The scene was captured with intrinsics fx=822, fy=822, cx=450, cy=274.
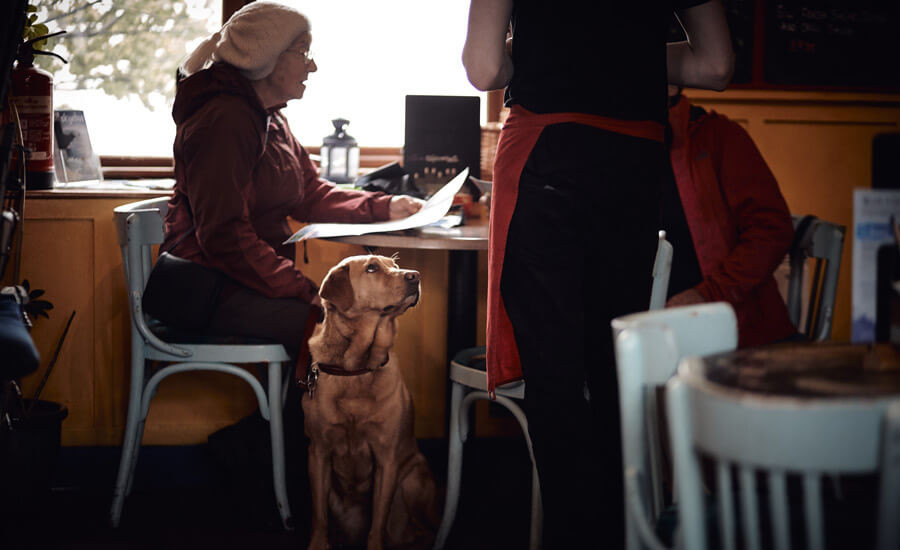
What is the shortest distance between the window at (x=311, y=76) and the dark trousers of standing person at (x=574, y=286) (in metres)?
1.78

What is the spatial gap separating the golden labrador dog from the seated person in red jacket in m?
0.74

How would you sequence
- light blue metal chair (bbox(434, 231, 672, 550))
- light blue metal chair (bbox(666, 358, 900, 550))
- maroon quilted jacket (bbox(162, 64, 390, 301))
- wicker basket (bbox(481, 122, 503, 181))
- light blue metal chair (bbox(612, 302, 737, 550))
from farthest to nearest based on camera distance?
wicker basket (bbox(481, 122, 503, 181)), maroon quilted jacket (bbox(162, 64, 390, 301)), light blue metal chair (bbox(434, 231, 672, 550)), light blue metal chair (bbox(612, 302, 737, 550)), light blue metal chair (bbox(666, 358, 900, 550))

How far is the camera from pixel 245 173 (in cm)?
216

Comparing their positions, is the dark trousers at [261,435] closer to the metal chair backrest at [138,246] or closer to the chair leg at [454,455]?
the metal chair backrest at [138,246]

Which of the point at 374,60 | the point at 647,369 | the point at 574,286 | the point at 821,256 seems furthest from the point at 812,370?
the point at 374,60

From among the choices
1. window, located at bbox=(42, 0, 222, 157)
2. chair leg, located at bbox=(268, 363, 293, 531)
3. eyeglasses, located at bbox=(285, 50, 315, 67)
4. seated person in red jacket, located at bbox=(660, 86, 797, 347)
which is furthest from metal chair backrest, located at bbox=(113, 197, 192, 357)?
seated person in red jacket, located at bbox=(660, 86, 797, 347)

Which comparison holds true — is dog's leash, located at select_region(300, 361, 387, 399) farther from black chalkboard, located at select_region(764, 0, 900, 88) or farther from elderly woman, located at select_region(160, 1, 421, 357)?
black chalkboard, located at select_region(764, 0, 900, 88)

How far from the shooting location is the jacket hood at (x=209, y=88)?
7.17 feet

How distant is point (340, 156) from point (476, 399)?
45.4 inches

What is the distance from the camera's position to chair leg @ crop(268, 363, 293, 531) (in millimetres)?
2219

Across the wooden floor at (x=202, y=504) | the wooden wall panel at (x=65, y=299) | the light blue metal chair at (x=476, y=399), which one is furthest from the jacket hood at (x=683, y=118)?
the wooden wall panel at (x=65, y=299)

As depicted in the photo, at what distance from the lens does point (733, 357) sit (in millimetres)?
903

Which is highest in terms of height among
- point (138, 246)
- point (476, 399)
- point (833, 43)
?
point (833, 43)

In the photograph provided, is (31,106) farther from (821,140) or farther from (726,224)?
(821,140)
